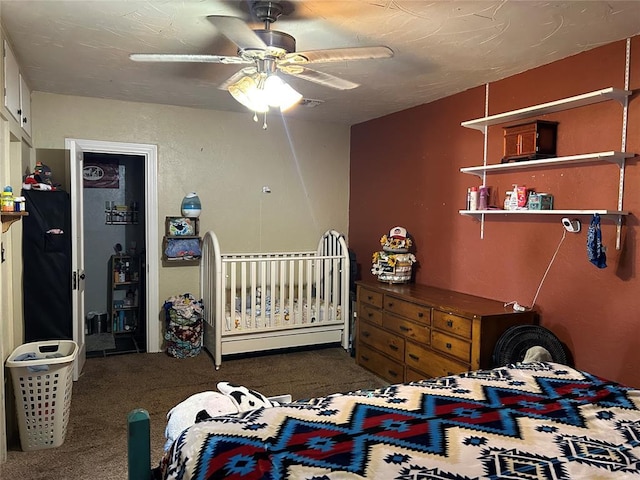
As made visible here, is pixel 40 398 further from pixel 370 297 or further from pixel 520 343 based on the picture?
pixel 520 343

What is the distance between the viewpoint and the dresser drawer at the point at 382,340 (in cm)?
360

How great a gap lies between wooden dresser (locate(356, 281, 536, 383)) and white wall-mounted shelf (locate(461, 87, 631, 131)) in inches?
49.0

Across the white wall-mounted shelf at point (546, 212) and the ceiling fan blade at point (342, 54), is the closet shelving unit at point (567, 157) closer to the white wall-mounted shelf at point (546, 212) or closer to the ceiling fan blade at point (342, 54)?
the white wall-mounted shelf at point (546, 212)

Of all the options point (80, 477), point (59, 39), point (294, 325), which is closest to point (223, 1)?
point (59, 39)

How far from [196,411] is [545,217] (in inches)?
94.3

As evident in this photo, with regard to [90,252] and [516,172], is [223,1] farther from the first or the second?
Answer: [90,252]

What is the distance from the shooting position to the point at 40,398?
104 inches

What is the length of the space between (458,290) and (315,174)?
2.06 meters

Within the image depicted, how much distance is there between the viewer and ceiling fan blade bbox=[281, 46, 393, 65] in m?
2.12

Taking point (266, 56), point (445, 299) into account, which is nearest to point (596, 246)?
point (445, 299)

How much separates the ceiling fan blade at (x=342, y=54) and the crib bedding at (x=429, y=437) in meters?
1.47

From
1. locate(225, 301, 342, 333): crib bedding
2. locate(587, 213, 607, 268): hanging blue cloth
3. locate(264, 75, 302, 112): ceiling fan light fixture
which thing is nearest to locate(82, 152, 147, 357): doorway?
locate(225, 301, 342, 333): crib bedding

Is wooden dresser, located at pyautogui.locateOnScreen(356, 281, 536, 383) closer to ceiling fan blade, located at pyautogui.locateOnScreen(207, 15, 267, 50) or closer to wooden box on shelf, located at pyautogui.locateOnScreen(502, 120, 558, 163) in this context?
wooden box on shelf, located at pyautogui.locateOnScreen(502, 120, 558, 163)

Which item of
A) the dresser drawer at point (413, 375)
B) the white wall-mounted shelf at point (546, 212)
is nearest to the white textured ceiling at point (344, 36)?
the white wall-mounted shelf at point (546, 212)
